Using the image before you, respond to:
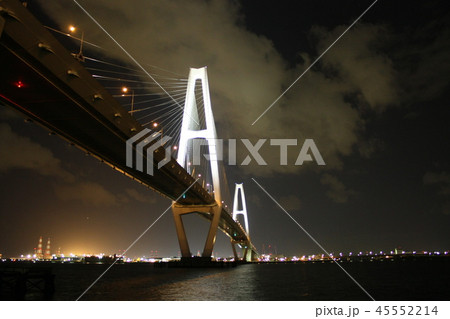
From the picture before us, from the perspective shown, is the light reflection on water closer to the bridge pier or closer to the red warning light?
the bridge pier

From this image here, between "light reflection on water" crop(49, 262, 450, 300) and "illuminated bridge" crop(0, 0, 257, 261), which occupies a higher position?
"illuminated bridge" crop(0, 0, 257, 261)

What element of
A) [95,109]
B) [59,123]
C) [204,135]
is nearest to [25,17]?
[95,109]

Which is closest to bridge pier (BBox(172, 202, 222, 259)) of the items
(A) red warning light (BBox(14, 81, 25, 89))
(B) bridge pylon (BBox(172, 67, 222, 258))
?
(B) bridge pylon (BBox(172, 67, 222, 258))

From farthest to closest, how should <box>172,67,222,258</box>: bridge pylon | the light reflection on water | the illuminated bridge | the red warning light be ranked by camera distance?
<box>172,67,222,258</box>: bridge pylon → the light reflection on water → the red warning light → the illuminated bridge

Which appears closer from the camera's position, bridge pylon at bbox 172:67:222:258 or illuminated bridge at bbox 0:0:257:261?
illuminated bridge at bbox 0:0:257:261

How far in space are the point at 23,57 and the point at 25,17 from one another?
188 centimetres

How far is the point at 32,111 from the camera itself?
18.4 meters

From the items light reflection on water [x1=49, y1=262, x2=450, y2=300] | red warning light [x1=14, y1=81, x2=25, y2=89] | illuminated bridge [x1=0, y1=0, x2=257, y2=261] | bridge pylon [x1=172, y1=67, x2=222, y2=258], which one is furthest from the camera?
bridge pylon [x1=172, y1=67, x2=222, y2=258]

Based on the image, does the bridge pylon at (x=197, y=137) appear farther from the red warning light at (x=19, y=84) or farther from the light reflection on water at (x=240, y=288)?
the red warning light at (x=19, y=84)

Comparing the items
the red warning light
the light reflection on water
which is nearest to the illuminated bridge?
the red warning light

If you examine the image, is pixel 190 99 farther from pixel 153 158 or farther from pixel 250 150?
pixel 250 150

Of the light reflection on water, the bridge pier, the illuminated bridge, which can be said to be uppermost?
the illuminated bridge

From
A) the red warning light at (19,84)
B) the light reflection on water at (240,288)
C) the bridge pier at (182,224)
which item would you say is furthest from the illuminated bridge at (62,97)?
the bridge pier at (182,224)
